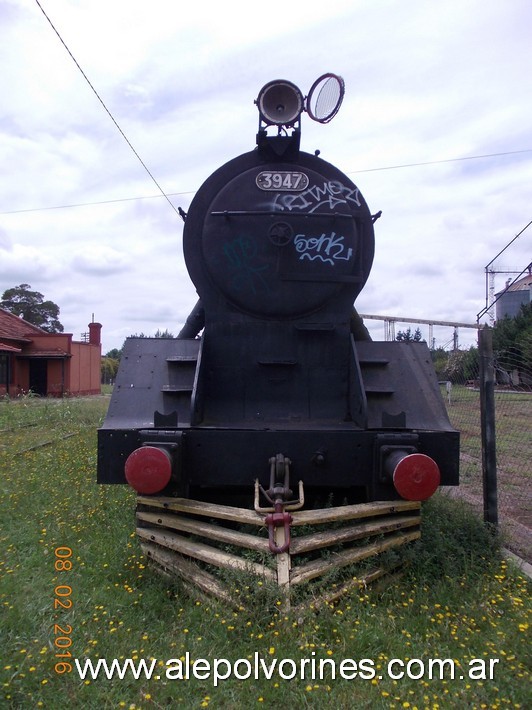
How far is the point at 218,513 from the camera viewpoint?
11.8 ft

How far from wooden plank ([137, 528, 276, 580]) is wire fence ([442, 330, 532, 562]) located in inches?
91.2

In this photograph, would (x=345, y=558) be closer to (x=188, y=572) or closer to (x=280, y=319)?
(x=188, y=572)

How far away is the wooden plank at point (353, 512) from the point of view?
11.4ft

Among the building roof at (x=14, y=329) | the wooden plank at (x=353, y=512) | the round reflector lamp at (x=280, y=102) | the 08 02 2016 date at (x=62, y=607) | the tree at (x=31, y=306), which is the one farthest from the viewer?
the tree at (x=31, y=306)

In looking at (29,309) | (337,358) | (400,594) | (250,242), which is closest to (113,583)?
(400,594)

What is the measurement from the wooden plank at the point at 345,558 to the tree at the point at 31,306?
56737 mm

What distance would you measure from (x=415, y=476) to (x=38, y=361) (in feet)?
97.9

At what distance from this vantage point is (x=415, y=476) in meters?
3.29

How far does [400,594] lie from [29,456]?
22.1 feet

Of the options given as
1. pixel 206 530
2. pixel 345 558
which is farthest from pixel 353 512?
pixel 206 530

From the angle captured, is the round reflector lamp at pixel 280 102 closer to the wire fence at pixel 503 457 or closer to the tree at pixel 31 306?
the wire fence at pixel 503 457

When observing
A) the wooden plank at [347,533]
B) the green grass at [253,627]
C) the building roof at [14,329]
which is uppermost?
the building roof at [14,329]

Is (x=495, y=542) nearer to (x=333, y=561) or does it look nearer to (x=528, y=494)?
(x=333, y=561)

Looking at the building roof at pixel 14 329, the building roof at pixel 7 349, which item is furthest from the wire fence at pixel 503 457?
the building roof at pixel 14 329
